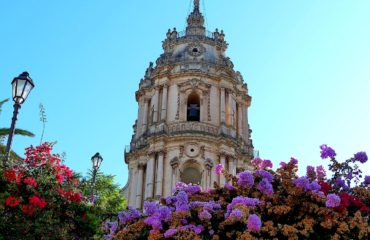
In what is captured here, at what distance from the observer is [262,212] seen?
339 inches

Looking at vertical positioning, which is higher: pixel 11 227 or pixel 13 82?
pixel 13 82

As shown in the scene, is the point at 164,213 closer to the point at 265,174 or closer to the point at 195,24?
the point at 265,174

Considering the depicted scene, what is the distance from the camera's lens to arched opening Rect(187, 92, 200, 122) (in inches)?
1128

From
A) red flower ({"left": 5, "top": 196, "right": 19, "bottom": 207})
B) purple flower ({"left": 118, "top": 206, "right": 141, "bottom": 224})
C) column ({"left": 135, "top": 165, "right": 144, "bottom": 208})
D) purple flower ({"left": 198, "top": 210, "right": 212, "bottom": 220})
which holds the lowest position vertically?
purple flower ({"left": 198, "top": 210, "right": 212, "bottom": 220})

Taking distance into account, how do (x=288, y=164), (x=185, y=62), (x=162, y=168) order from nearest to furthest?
(x=288, y=164) < (x=162, y=168) < (x=185, y=62)

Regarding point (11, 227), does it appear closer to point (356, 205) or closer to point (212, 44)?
point (356, 205)

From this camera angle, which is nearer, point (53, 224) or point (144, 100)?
point (53, 224)

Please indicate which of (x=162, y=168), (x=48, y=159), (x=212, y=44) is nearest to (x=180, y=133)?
(x=162, y=168)

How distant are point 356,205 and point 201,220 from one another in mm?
2647

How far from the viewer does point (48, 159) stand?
10086mm

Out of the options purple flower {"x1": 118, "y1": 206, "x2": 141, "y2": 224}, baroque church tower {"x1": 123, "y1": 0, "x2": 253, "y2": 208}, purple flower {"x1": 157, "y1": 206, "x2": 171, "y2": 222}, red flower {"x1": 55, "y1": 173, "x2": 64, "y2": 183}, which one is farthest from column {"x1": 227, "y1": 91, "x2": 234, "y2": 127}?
purple flower {"x1": 157, "y1": 206, "x2": 171, "y2": 222}

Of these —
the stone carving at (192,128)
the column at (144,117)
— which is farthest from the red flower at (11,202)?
the column at (144,117)

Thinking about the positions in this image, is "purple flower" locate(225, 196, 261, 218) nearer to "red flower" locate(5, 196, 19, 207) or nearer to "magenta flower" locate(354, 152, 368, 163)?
"magenta flower" locate(354, 152, 368, 163)

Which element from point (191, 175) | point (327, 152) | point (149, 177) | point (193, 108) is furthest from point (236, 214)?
point (193, 108)
